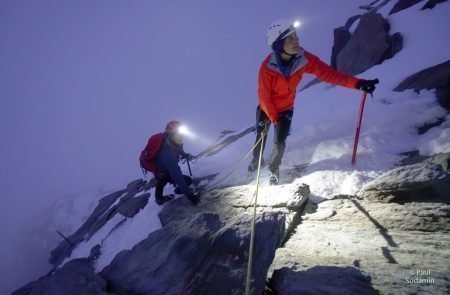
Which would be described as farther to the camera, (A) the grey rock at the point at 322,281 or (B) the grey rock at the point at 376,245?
(B) the grey rock at the point at 376,245

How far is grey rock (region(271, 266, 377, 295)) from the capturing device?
315cm

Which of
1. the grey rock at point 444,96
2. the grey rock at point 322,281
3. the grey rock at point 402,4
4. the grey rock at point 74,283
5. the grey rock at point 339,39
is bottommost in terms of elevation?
the grey rock at point 74,283

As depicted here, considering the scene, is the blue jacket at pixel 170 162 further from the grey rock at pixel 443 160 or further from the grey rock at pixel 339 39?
the grey rock at pixel 339 39

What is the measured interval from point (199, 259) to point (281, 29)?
182 inches

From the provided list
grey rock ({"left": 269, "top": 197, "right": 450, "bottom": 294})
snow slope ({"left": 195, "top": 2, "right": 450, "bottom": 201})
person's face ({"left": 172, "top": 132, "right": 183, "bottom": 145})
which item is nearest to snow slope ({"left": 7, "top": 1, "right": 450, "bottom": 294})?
snow slope ({"left": 195, "top": 2, "right": 450, "bottom": 201})

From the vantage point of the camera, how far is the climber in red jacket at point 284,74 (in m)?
6.10

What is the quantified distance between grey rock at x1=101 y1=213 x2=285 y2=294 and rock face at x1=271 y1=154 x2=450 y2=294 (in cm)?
41

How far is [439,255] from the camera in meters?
3.71

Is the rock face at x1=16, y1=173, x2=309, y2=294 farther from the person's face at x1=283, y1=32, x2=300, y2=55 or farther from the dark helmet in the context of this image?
the dark helmet

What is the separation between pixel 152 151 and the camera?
27.6 feet

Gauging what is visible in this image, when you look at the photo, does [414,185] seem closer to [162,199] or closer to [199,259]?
[199,259]

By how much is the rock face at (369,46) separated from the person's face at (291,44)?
17.0m

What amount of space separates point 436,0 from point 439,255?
23.9 m

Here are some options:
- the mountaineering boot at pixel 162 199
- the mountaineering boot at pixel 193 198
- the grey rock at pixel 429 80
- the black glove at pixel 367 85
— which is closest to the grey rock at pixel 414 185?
the black glove at pixel 367 85
